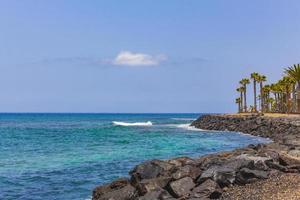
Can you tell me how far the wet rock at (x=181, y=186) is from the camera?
684 inches

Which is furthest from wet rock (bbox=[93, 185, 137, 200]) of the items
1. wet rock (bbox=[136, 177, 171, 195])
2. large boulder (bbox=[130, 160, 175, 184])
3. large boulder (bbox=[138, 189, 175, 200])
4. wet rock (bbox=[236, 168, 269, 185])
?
wet rock (bbox=[236, 168, 269, 185])

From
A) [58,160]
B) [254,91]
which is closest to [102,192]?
[58,160]

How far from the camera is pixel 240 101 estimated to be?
146250mm

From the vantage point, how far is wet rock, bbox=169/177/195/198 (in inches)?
684

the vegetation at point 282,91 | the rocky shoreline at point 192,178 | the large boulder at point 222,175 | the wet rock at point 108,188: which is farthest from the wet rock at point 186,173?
the vegetation at point 282,91

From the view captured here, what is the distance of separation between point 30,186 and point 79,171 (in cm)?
528

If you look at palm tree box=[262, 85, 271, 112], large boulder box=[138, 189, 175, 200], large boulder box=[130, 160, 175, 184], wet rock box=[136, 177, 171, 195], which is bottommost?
large boulder box=[138, 189, 175, 200]

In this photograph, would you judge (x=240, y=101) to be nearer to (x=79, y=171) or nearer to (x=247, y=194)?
(x=79, y=171)

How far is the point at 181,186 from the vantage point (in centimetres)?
1773

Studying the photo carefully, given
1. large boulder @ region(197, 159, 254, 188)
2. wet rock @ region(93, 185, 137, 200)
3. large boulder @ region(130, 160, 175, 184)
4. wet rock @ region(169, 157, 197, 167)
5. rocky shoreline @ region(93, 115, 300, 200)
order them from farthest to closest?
wet rock @ region(169, 157, 197, 167), large boulder @ region(130, 160, 175, 184), large boulder @ region(197, 159, 254, 188), wet rock @ region(93, 185, 137, 200), rocky shoreline @ region(93, 115, 300, 200)

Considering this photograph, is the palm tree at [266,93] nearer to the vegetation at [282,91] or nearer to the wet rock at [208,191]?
the vegetation at [282,91]

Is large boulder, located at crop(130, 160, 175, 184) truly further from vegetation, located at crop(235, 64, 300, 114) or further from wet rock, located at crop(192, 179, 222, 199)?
vegetation, located at crop(235, 64, 300, 114)

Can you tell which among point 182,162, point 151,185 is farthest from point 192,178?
point 182,162

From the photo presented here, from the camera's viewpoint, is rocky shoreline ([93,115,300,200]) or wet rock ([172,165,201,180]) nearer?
rocky shoreline ([93,115,300,200])
